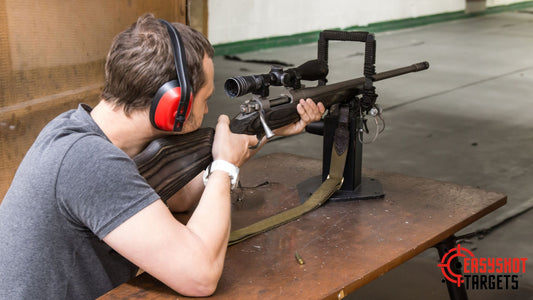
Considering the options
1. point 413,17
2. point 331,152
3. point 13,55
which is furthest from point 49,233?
point 413,17

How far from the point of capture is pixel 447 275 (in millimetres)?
2020

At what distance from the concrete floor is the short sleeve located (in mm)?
1545

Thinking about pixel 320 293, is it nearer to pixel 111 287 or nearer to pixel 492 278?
pixel 111 287

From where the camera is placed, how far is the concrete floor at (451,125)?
2979 millimetres

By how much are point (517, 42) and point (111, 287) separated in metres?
9.62

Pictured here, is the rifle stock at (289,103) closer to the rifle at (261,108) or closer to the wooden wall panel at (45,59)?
the rifle at (261,108)

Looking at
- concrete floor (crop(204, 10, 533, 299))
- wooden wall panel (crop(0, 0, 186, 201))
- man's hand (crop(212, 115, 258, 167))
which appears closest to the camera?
man's hand (crop(212, 115, 258, 167))

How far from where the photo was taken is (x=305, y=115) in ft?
6.13

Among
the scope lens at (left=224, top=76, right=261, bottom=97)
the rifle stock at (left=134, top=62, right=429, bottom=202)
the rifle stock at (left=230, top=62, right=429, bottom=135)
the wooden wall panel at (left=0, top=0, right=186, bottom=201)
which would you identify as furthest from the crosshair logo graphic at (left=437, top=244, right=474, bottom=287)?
the wooden wall panel at (left=0, top=0, right=186, bottom=201)

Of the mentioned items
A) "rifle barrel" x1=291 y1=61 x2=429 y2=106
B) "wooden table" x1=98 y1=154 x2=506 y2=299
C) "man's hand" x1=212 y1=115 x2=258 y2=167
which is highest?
"rifle barrel" x1=291 y1=61 x2=429 y2=106

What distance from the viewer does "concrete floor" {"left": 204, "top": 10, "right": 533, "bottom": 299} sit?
2.98 m

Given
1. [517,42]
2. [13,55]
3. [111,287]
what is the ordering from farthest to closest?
[517,42], [13,55], [111,287]

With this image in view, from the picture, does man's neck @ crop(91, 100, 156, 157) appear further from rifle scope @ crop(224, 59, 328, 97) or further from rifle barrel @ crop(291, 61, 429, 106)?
rifle barrel @ crop(291, 61, 429, 106)

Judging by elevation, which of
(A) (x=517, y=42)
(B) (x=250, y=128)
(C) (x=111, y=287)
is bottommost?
(A) (x=517, y=42)
